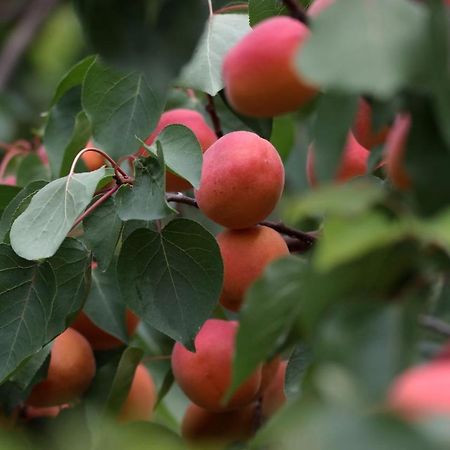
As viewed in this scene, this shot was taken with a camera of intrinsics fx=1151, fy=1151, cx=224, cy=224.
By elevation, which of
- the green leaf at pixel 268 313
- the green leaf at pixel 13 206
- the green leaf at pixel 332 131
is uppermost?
the green leaf at pixel 332 131

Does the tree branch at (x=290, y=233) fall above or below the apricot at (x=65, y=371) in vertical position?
above

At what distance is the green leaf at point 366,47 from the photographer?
0.59 metres

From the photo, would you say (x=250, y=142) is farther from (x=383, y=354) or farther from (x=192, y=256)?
(x=383, y=354)

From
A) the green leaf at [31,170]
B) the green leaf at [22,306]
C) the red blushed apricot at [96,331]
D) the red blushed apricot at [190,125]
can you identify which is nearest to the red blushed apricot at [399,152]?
the green leaf at [22,306]

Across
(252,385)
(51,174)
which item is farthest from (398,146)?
(51,174)

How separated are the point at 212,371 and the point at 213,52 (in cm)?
33

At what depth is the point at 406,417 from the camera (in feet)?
1.50

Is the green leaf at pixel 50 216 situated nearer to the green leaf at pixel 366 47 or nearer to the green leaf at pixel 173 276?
the green leaf at pixel 173 276

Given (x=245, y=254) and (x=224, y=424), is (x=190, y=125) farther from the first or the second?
(x=224, y=424)

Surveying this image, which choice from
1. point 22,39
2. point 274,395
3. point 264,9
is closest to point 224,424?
point 274,395

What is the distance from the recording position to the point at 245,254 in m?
1.07

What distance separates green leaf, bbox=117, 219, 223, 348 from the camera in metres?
1.04

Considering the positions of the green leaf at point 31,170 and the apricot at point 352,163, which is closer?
the apricot at point 352,163

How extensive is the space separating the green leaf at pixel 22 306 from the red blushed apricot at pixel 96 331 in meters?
0.22
